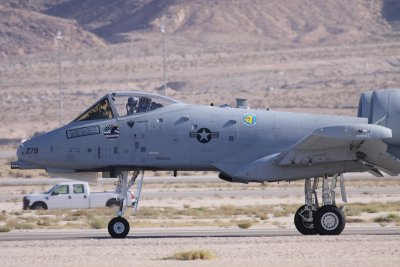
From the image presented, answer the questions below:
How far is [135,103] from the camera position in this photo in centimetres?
2684

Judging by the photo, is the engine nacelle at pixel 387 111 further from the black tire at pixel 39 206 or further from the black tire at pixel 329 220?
the black tire at pixel 39 206

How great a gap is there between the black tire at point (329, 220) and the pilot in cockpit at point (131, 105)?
4.96m

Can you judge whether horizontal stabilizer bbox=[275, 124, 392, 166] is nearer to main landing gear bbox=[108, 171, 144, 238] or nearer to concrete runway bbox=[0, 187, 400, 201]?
main landing gear bbox=[108, 171, 144, 238]

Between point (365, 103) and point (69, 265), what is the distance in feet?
31.1

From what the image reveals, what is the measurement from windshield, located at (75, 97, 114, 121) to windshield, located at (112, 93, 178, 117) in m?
0.18

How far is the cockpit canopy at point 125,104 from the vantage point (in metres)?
26.8

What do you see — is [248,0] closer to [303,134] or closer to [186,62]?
[186,62]

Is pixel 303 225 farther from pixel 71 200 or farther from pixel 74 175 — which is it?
pixel 71 200

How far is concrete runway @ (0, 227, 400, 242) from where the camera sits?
2781cm

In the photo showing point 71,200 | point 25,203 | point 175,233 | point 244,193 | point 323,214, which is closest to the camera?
point 323,214

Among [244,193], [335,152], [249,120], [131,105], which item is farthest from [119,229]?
[244,193]

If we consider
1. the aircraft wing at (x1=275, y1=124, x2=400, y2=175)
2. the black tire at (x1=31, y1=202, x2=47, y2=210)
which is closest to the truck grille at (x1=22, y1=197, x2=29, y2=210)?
the black tire at (x1=31, y1=202, x2=47, y2=210)

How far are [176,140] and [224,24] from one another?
136 meters

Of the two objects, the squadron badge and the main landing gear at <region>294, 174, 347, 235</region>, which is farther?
the squadron badge
